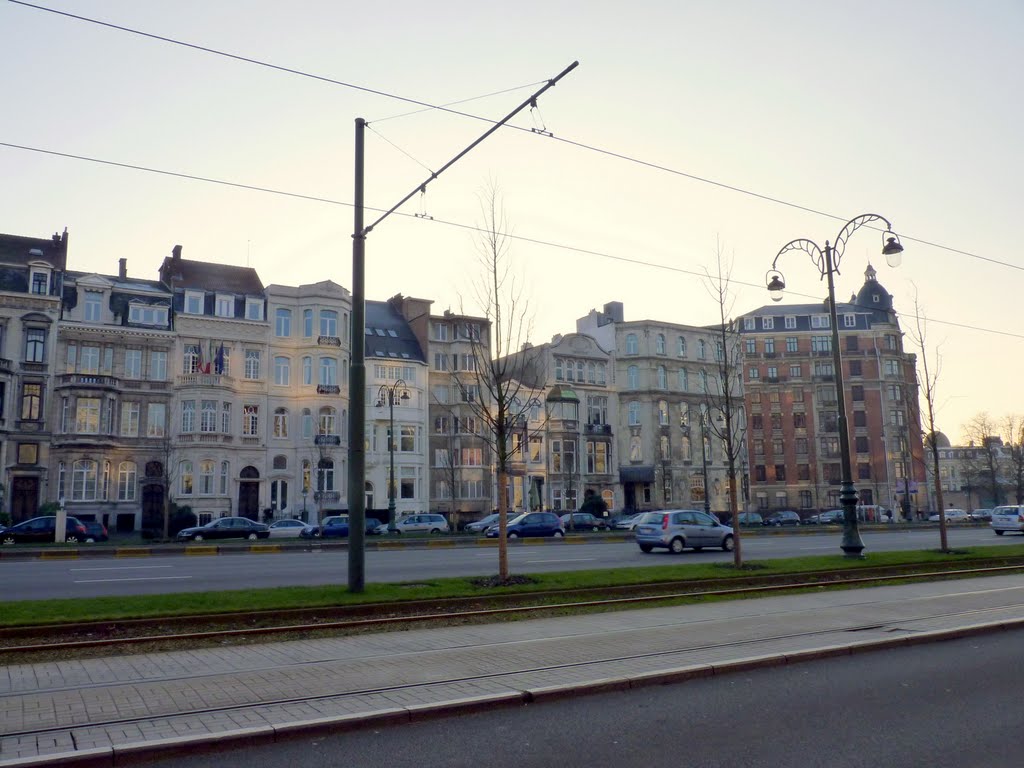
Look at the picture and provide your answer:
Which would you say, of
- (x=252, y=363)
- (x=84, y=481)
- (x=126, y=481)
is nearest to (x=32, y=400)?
(x=84, y=481)

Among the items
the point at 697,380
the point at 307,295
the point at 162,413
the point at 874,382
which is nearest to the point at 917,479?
the point at 874,382

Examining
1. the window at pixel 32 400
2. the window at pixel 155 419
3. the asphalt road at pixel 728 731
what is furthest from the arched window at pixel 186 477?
the asphalt road at pixel 728 731

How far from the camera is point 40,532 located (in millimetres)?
35938

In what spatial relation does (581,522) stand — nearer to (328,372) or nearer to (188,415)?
(328,372)

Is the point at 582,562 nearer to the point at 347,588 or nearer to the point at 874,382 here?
the point at 347,588

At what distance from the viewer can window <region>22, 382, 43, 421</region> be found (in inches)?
1826

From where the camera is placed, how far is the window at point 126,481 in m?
48.0

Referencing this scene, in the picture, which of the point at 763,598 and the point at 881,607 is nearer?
the point at 881,607

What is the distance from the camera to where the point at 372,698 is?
7547mm

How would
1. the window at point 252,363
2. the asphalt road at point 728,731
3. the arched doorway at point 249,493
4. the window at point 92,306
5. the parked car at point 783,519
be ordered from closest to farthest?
the asphalt road at point 728,731 < the window at point 92,306 < the arched doorway at point 249,493 < the window at point 252,363 < the parked car at point 783,519

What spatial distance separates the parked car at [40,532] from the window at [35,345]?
549 inches

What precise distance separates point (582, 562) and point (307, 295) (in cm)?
3692

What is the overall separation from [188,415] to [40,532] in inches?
603

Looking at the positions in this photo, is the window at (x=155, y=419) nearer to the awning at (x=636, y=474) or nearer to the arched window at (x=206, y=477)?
the arched window at (x=206, y=477)
